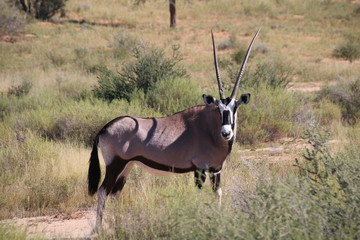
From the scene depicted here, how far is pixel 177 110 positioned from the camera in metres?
11.9

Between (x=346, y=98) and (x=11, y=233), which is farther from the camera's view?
(x=346, y=98)

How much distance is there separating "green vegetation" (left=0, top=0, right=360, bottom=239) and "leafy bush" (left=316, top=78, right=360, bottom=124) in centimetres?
4

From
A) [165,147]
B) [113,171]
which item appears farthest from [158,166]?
[113,171]

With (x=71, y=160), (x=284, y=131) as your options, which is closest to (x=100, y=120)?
(x=71, y=160)

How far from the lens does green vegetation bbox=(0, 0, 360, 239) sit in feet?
14.0

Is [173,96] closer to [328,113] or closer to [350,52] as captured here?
[328,113]

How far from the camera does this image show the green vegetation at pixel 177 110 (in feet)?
14.0

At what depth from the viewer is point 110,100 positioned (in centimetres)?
1302

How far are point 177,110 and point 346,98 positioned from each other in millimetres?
4319

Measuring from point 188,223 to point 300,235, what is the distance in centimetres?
87

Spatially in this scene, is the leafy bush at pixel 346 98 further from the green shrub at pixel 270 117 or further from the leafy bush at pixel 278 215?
the leafy bush at pixel 278 215

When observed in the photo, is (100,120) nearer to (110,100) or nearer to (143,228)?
(110,100)

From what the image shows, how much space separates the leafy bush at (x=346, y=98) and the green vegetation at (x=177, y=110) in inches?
1.4

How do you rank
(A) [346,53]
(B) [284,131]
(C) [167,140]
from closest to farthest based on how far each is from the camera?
(C) [167,140], (B) [284,131], (A) [346,53]
